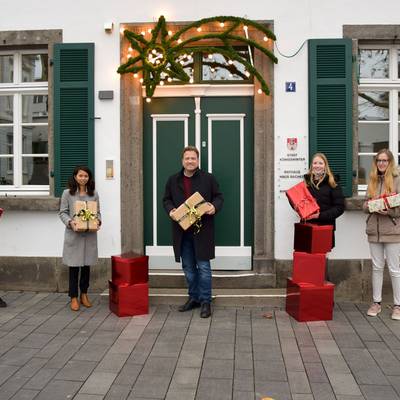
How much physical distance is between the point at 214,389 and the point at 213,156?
347 cm

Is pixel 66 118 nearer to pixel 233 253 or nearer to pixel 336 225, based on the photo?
pixel 233 253

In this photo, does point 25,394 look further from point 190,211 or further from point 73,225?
point 190,211

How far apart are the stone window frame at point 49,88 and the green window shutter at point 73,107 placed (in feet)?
0.38

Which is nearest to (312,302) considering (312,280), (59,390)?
(312,280)

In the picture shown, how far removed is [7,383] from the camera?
3.87m

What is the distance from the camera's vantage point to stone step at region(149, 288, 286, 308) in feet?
19.5

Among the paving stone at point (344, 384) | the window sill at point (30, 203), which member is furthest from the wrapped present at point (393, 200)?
the window sill at point (30, 203)

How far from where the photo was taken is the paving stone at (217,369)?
13.2 ft

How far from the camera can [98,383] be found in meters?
3.86

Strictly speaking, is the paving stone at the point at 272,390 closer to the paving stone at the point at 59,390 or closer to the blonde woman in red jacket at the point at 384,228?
the paving stone at the point at 59,390

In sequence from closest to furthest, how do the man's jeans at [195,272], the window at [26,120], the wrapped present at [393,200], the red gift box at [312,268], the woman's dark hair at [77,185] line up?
the wrapped present at [393,200]
the red gift box at [312,268]
the man's jeans at [195,272]
the woman's dark hair at [77,185]
the window at [26,120]

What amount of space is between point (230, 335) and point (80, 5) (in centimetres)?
445

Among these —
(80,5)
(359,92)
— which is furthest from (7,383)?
(359,92)

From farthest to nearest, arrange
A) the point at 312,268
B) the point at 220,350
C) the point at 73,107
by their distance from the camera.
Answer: the point at 73,107 → the point at 312,268 → the point at 220,350
